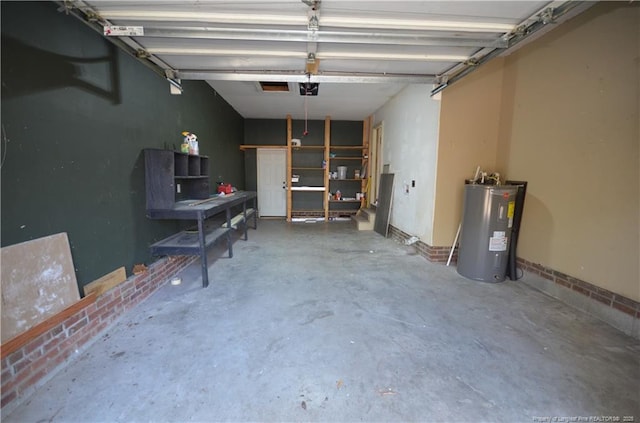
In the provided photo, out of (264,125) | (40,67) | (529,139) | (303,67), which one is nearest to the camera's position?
(40,67)

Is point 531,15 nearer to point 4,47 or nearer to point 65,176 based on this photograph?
point 4,47

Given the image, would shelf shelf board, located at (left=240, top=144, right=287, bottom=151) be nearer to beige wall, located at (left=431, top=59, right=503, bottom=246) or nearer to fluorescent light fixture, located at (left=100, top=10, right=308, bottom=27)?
beige wall, located at (left=431, top=59, right=503, bottom=246)

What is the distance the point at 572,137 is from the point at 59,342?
4.55 metres

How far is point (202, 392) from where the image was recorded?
1.55 metres

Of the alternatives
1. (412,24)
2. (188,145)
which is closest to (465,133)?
(412,24)

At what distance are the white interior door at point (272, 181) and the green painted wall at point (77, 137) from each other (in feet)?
14.8

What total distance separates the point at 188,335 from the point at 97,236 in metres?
1.09

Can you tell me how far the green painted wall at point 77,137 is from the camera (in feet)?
5.19

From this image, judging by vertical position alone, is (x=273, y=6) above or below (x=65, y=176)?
above

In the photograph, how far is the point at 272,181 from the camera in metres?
7.79

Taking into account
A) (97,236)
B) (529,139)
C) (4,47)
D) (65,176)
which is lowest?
(97,236)

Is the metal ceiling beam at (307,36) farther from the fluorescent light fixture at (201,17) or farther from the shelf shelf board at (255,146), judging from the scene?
the shelf shelf board at (255,146)

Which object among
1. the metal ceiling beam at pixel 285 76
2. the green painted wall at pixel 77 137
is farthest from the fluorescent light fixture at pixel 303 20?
the metal ceiling beam at pixel 285 76

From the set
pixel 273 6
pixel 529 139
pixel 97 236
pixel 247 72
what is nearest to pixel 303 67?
pixel 247 72
